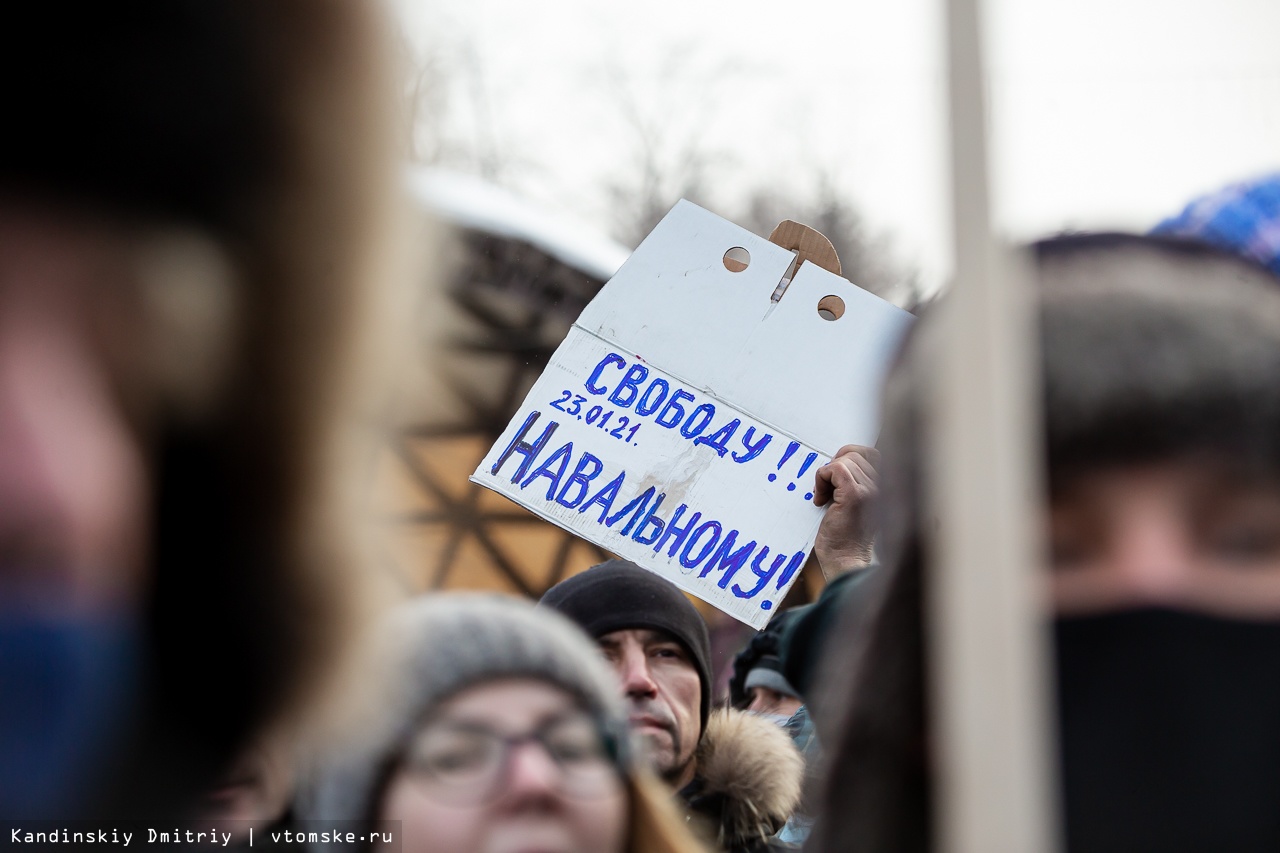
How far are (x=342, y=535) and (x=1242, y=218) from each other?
1.09m

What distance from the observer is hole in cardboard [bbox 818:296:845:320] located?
1942 mm

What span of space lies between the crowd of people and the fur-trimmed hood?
1.28 ft

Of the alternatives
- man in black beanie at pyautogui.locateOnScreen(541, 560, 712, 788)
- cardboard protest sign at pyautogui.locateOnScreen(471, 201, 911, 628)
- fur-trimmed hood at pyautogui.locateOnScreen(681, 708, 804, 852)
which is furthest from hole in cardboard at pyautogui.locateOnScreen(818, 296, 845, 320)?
fur-trimmed hood at pyautogui.locateOnScreen(681, 708, 804, 852)

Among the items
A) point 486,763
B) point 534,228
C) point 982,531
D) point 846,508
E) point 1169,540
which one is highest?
point 534,228

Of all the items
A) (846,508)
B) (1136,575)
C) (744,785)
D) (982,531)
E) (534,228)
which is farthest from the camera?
(534,228)

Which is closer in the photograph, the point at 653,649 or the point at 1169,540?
the point at 1169,540

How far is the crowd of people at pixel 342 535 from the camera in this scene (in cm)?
79

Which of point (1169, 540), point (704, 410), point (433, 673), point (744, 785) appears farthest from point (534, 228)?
point (1169, 540)

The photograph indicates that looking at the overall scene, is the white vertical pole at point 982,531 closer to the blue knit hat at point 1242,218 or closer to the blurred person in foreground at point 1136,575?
the blurred person in foreground at point 1136,575

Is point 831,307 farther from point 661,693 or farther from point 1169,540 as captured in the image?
point 1169,540

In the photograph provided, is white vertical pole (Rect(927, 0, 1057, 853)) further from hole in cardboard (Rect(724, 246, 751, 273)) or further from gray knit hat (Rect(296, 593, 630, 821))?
hole in cardboard (Rect(724, 246, 751, 273))

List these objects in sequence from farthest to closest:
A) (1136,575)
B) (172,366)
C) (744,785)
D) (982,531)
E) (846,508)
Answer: (846,508), (744,785), (1136,575), (172,366), (982,531)

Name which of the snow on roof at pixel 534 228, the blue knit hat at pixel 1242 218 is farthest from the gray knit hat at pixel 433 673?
the snow on roof at pixel 534 228

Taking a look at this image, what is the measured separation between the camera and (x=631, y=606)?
1768 mm
